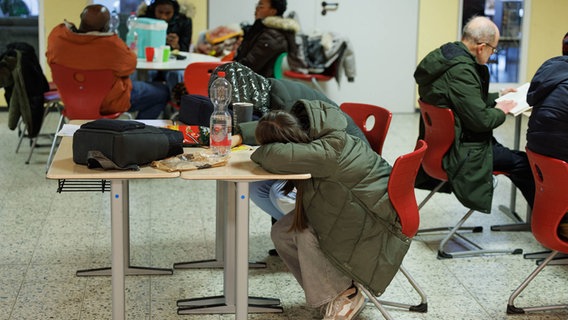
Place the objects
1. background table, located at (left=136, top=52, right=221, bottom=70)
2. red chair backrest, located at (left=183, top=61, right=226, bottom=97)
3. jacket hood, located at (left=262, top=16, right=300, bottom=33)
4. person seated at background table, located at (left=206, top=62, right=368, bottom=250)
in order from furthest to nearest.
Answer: jacket hood, located at (left=262, top=16, right=300, bottom=33), background table, located at (left=136, top=52, right=221, bottom=70), red chair backrest, located at (left=183, top=61, right=226, bottom=97), person seated at background table, located at (left=206, top=62, right=368, bottom=250)

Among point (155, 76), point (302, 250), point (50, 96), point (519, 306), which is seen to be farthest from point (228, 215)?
point (155, 76)

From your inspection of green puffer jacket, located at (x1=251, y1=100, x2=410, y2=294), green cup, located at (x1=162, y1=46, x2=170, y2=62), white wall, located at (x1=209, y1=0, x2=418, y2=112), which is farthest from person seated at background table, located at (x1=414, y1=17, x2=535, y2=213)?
white wall, located at (x1=209, y1=0, x2=418, y2=112)

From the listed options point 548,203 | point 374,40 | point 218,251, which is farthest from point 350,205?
point 374,40

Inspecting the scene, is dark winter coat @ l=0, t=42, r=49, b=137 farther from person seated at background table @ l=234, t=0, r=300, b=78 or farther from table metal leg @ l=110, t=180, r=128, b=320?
table metal leg @ l=110, t=180, r=128, b=320

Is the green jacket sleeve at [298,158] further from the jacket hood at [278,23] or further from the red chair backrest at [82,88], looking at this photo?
the jacket hood at [278,23]

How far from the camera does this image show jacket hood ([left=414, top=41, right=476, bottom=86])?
14.3ft

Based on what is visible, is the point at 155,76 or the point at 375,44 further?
the point at 375,44

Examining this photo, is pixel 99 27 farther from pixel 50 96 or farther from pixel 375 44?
pixel 375 44

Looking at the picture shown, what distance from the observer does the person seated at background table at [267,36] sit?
646 cm

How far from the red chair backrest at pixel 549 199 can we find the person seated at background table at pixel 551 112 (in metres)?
0.17

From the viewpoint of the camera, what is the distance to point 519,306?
3803 mm

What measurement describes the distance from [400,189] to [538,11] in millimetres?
6493

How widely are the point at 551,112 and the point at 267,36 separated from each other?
9.91 feet

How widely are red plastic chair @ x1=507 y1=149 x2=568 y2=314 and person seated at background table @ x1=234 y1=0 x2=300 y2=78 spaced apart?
3123 millimetres
